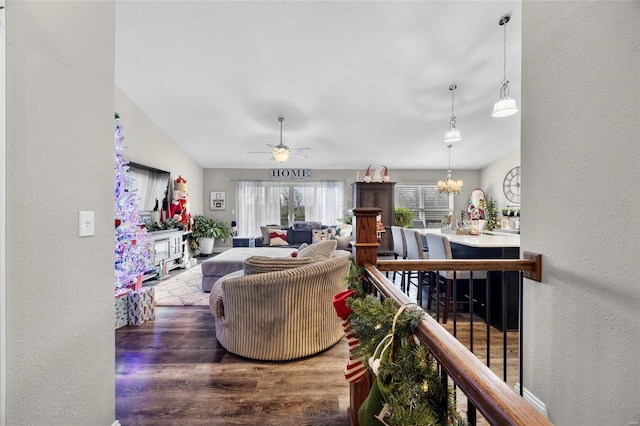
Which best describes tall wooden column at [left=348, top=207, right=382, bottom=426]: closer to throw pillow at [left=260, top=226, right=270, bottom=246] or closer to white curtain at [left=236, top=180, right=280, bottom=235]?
throw pillow at [left=260, top=226, right=270, bottom=246]

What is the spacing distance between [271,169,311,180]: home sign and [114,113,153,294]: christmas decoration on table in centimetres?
476

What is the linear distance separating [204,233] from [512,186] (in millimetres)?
7641

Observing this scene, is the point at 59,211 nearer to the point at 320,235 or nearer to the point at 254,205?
the point at 320,235

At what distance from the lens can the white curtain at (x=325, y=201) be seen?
7992mm

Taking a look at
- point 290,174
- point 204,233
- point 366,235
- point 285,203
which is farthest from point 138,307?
point 290,174

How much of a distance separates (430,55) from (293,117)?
249cm

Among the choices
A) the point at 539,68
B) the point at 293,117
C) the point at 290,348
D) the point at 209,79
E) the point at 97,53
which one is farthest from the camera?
the point at 293,117

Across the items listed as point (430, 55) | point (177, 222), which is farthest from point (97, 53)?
point (177, 222)

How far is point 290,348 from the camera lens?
87.0 inches

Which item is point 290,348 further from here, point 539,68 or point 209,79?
point 209,79

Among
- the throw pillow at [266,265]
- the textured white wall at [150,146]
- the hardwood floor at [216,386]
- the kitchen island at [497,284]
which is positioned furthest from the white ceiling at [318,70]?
the hardwood floor at [216,386]

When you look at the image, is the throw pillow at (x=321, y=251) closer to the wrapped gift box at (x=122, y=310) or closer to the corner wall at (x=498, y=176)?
the wrapped gift box at (x=122, y=310)

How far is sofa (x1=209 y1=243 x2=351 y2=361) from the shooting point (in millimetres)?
2146

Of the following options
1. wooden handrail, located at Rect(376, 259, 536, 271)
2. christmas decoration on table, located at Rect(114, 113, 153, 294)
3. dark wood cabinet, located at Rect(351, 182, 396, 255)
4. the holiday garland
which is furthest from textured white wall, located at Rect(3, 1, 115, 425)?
dark wood cabinet, located at Rect(351, 182, 396, 255)
